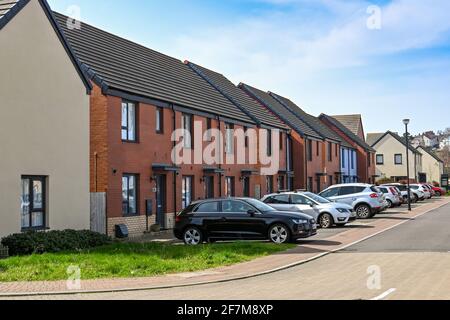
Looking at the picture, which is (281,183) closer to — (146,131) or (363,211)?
(363,211)

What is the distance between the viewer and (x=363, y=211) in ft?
99.6

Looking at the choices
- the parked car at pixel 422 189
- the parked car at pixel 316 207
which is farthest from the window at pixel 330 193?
the parked car at pixel 422 189

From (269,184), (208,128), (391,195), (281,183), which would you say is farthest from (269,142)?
(208,128)

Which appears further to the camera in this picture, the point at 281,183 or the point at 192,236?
the point at 281,183

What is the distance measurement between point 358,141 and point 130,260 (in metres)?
54.5

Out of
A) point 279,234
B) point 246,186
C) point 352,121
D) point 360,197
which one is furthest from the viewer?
point 352,121

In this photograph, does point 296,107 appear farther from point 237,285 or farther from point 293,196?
point 237,285

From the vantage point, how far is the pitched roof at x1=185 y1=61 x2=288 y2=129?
118 feet

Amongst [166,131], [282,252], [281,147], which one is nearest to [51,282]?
[282,252]

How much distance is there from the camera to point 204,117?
28766 mm

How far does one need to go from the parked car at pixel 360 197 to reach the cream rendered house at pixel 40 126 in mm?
15145

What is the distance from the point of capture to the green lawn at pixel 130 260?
12633 millimetres

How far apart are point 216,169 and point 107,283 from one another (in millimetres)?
17274

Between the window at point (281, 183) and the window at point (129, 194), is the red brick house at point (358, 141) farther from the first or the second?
the window at point (129, 194)
